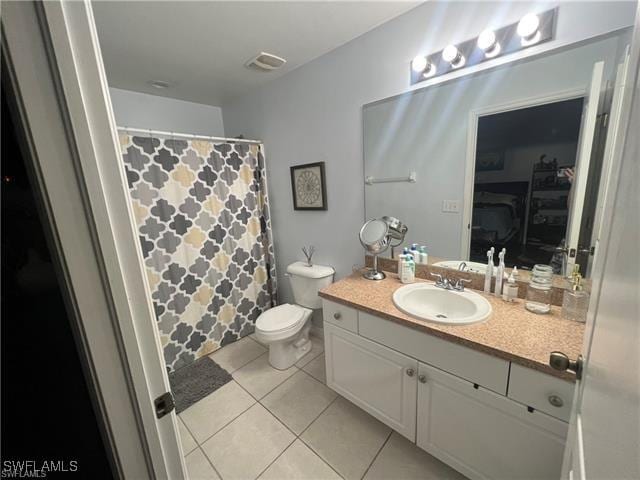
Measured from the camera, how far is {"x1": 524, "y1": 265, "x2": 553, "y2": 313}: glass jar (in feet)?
3.82

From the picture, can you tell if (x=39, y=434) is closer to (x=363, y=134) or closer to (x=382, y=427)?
(x=382, y=427)

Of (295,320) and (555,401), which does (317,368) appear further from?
(555,401)

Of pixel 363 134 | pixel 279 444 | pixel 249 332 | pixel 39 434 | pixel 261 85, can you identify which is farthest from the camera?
pixel 249 332

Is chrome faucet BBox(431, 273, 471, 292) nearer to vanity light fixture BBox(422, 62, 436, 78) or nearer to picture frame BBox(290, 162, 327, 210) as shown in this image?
picture frame BBox(290, 162, 327, 210)

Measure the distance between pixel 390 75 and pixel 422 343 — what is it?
5.04 feet

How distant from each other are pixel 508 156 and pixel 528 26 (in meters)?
0.54

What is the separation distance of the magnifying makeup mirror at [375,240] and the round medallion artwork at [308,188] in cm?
56

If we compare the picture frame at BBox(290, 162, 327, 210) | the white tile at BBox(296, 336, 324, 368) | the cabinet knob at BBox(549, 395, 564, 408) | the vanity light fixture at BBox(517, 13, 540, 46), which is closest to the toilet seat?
the white tile at BBox(296, 336, 324, 368)

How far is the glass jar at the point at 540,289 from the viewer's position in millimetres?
1164

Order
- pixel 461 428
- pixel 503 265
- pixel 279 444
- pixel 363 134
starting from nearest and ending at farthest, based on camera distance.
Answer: pixel 461 428, pixel 503 265, pixel 279 444, pixel 363 134

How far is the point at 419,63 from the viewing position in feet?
4.67

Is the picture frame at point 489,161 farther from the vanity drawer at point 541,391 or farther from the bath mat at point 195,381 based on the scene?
the bath mat at point 195,381

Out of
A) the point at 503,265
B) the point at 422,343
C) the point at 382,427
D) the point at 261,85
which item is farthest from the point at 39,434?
the point at 261,85

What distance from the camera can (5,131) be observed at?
0.41 meters
